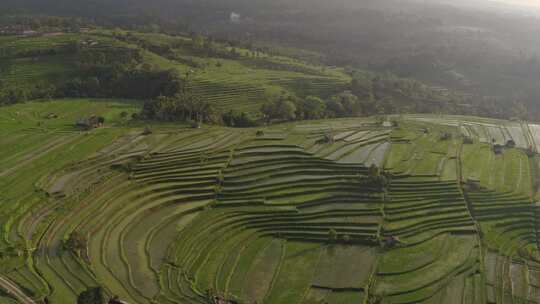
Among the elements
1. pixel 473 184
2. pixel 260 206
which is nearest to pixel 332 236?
pixel 260 206

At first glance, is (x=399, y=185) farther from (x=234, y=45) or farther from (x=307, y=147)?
(x=234, y=45)

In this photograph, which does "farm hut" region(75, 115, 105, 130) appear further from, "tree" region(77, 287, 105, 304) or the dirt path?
"tree" region(77, 287, 105, 304)

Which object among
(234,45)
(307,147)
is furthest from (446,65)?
(307,147)

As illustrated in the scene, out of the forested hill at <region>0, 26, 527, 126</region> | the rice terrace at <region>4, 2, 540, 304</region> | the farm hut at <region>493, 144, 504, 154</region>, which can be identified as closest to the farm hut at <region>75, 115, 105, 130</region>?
the rice terrace at <region>4, 2, 540, 304</region>

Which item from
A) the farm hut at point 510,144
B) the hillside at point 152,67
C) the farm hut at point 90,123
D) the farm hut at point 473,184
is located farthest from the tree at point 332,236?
the hillside at point 152,67

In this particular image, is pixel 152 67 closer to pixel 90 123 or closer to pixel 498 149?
pixel 90 123

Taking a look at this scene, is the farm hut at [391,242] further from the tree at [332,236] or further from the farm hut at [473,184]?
the farm hut at [473,184]
